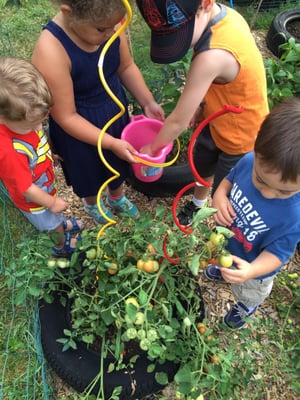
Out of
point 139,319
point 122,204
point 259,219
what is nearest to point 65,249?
point 122,204

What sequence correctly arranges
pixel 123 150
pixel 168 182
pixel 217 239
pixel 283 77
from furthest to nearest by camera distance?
pixel 283 77 → pixel 168 182 → pixel 123 150 → pixel 217 239

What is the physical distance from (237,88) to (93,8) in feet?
2.11

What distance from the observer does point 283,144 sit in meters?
1.09

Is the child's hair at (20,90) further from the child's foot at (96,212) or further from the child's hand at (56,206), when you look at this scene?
the child's foot at (96,212)

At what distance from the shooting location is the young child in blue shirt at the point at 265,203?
110 cm

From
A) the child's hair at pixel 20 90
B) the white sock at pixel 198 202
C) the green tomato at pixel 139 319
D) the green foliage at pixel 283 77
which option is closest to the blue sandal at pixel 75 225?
the white sock at pixel 198 202

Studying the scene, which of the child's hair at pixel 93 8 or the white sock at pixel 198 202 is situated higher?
the child's hair at pixel 93 8

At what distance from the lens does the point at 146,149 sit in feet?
5.69

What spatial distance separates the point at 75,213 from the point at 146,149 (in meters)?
0.92

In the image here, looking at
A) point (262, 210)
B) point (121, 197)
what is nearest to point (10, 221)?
point (121, 197)

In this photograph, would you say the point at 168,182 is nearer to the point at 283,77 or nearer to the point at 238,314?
the point at 238,314

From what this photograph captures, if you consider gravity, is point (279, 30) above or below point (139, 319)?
above

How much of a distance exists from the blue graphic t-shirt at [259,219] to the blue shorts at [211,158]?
1.06 feet

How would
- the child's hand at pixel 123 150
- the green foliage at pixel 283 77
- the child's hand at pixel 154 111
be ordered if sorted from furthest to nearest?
1. the green foliage at pixel 283 77
2. the child's hand at pixel 154 111
3. the child's hand at pixel 123 150
